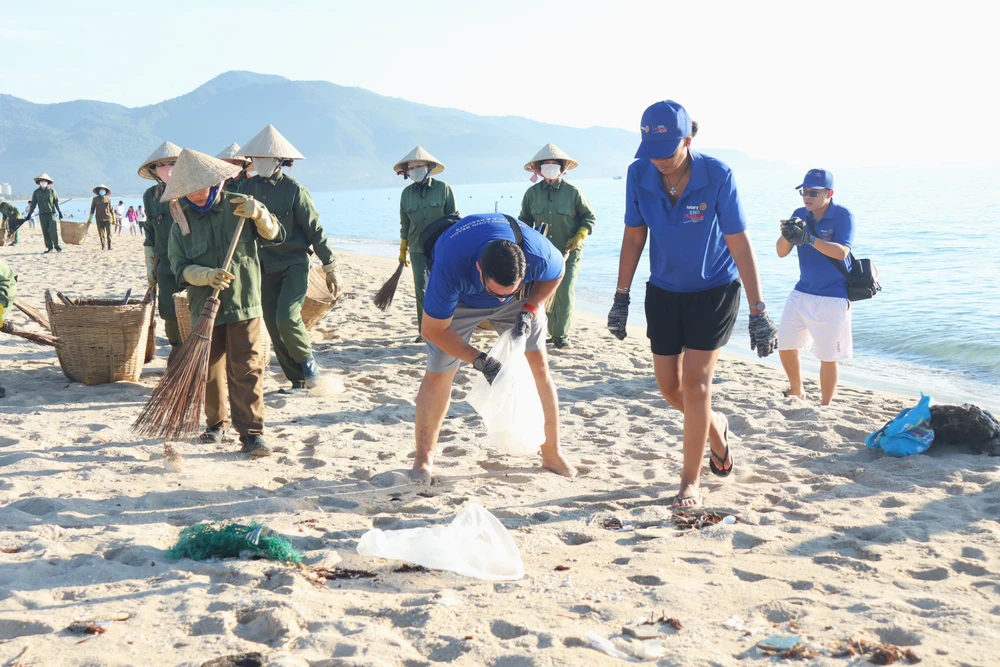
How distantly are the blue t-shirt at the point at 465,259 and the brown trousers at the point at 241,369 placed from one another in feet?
4.23

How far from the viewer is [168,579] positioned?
9.64ft

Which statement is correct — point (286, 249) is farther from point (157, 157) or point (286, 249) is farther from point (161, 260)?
point (157, 157)

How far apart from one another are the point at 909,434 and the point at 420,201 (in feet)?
14.7

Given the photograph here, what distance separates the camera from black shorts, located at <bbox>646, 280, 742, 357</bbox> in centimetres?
363

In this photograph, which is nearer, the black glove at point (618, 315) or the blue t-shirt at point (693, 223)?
the blue t-shirt at point (693, 223)

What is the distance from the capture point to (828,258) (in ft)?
17.7

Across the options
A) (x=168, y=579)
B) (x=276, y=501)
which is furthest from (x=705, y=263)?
(x=168, y=579)

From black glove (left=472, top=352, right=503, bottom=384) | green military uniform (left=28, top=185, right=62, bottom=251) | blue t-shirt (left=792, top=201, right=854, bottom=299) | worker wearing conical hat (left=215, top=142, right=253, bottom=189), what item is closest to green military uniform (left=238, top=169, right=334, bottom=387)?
worker wearing conical hat (left=215, top=142, right=253, bottom=189)

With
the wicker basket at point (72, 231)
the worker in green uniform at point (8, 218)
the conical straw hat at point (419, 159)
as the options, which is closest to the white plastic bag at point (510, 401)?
the conical straw hat at point (419, 159)

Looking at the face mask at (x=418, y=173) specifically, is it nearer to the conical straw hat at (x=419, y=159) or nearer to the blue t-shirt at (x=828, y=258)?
the conical straw hat at (x=419, y=159)

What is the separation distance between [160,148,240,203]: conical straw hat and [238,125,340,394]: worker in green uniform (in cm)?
133

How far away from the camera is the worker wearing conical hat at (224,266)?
426 cm

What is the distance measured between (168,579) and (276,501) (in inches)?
37.0

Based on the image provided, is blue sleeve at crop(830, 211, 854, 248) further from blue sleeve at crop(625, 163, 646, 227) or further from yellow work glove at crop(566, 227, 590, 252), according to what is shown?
yellow work glove at crop(566, 227, 590, 252)
